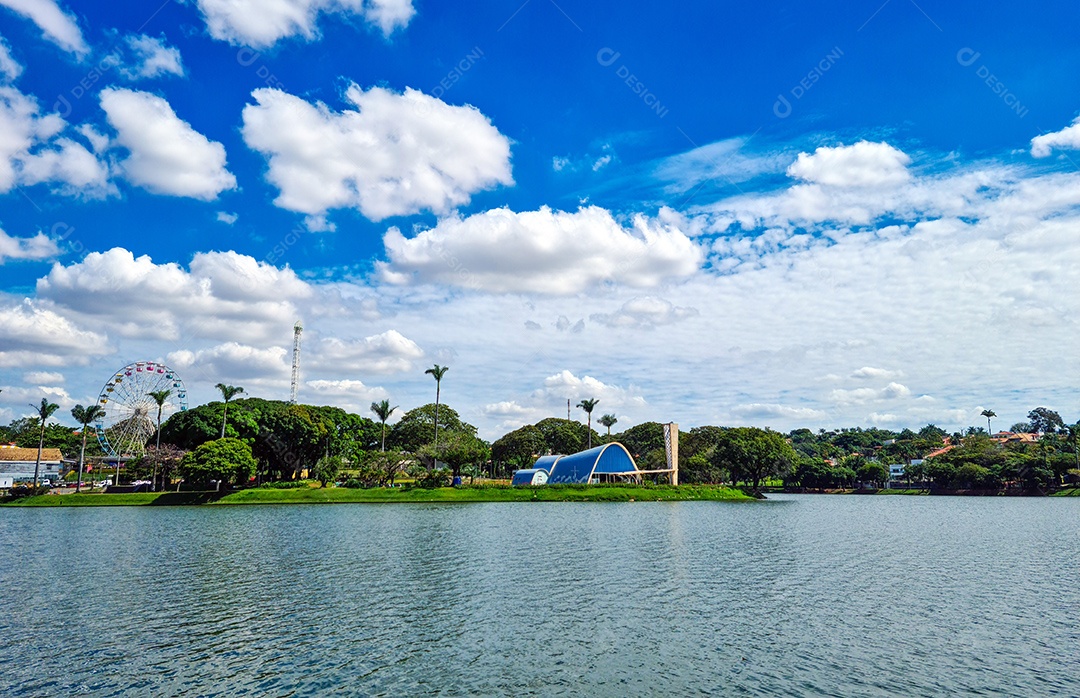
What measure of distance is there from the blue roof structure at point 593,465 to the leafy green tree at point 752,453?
2462cm

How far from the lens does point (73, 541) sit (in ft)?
162

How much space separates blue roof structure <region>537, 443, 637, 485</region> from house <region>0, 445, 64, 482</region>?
348ft

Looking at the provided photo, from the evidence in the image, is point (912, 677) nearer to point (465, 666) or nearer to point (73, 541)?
point (465, 666)

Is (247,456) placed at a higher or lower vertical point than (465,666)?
higher

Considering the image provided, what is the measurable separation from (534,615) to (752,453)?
392 ft

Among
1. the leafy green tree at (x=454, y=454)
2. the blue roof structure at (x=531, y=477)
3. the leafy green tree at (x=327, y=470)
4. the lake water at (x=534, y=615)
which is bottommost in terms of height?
the lake water at (x=534, y=615)

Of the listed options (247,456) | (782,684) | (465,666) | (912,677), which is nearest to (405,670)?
(465,666)

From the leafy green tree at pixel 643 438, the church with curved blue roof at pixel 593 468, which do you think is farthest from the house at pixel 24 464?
the leafy green tree at pixel 643 438

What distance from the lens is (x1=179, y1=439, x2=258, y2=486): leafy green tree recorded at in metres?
91.6

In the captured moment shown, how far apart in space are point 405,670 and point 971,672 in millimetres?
17371

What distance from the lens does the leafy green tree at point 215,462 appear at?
91562 mm

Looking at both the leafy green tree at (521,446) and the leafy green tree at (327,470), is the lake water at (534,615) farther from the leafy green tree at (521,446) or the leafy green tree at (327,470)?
the leafy green tree at (521,446)

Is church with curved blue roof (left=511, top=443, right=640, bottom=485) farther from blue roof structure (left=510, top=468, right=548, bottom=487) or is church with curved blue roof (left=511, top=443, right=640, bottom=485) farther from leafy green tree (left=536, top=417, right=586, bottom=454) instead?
leafy green tree (left=536, top=417, right=586, bottom=454)

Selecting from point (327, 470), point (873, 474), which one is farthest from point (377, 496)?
point (873, 474)
